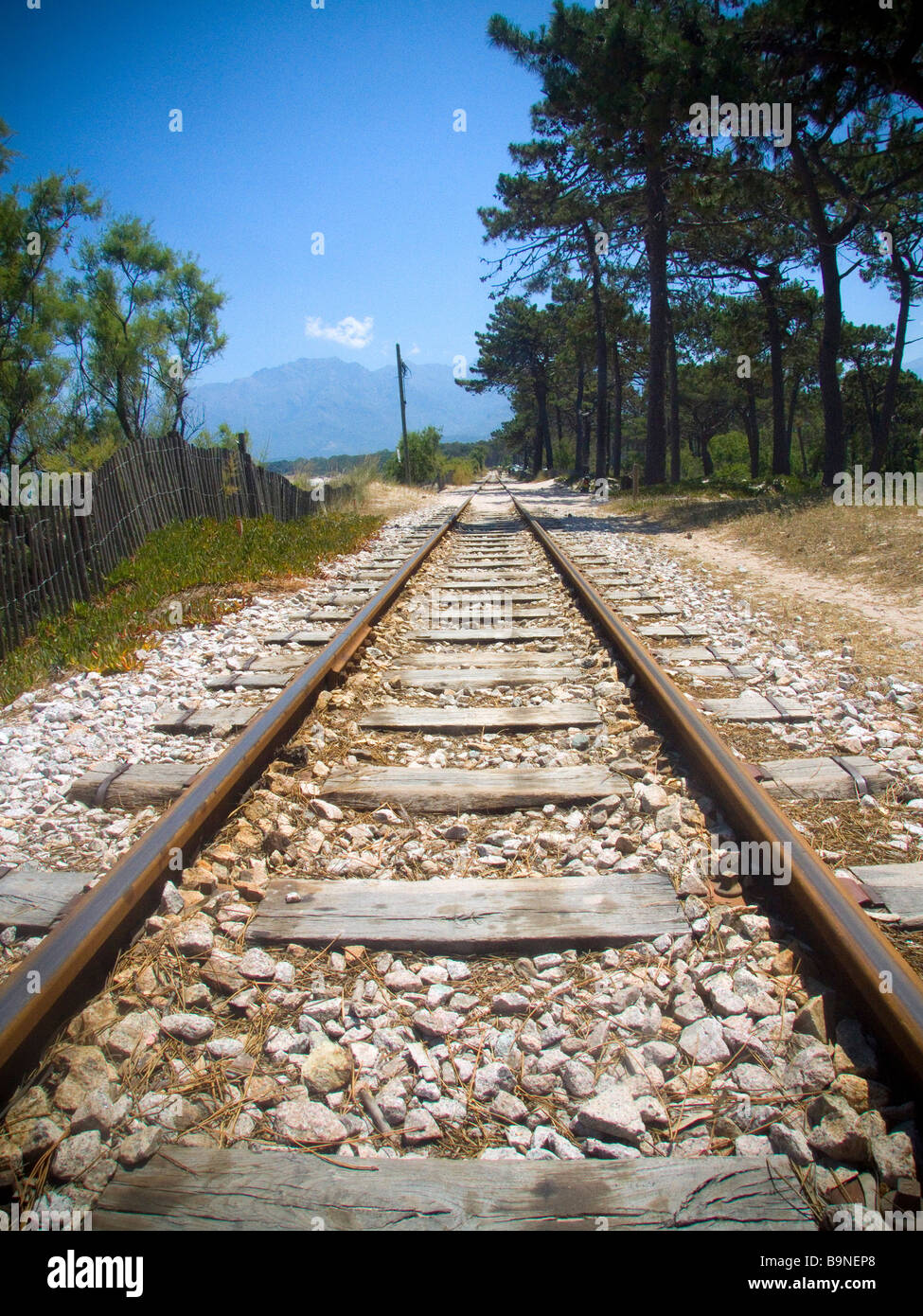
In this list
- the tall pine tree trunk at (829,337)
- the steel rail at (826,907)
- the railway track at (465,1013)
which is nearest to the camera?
the railway track at (465,1013)

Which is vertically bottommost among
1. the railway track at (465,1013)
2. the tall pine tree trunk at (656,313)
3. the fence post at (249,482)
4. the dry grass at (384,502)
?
the railway track at (465,1013)

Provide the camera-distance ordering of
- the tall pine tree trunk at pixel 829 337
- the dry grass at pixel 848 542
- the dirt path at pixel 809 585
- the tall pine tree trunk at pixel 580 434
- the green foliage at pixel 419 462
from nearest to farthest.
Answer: the dirt path at pixel 809 585, the dry grass at pixel 848 542, the tall pine tree trunk at pixel 829 337, the tall pine tree trunk at pixel 580 434, the green foliage at pixel 419 462

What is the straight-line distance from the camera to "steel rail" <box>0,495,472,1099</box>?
1505 mm

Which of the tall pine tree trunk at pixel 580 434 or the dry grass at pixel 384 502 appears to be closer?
the dry grass at pixel 384 502

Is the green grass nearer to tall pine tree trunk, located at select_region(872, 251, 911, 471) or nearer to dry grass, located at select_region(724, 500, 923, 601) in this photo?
dry grass, located at select_region(724, 500, 923, 601)

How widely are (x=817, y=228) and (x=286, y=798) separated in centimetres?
1474

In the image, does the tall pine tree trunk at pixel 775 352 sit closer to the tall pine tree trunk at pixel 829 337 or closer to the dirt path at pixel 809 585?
the tall pine tree trunk at pixel 829 337

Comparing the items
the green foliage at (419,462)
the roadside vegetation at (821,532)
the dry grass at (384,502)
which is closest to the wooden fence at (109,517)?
the dry grass at (384,502)

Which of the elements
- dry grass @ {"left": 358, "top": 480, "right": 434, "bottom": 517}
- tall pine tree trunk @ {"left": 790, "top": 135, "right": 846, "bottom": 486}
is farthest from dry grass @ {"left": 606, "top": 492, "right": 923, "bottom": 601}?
dry grass @ {"left": 358, "top": 480, "right": 434, "bottom": 517}

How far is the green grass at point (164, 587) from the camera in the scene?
14.8 ft

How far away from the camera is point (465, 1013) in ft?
5.63

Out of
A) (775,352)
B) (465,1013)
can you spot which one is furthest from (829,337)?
(465,1013)

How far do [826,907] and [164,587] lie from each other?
5892mm
